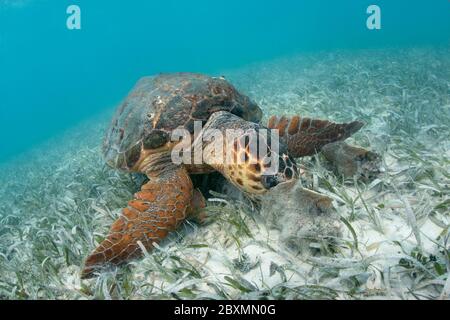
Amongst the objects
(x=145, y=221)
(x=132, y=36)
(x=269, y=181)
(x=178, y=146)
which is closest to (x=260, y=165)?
(x=269, y=181)

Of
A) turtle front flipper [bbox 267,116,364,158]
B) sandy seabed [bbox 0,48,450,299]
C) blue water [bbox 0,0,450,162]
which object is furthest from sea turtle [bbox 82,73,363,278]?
blue water [bbox 0,0,450,162]

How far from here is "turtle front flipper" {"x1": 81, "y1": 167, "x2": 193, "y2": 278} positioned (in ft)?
7.60

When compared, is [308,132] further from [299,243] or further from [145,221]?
[145,221]

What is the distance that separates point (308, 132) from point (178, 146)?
136cm

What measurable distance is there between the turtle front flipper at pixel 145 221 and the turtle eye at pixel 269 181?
0.75 metres

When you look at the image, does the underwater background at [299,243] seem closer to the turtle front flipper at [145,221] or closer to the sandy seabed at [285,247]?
the sandy seabed at [285,247]

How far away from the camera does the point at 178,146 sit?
10.2 ft

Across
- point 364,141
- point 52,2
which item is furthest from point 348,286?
point 52,2

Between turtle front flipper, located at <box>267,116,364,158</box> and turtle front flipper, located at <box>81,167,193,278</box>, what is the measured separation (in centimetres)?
112

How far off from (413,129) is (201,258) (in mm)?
3516

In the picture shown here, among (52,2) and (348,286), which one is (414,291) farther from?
(52,2)

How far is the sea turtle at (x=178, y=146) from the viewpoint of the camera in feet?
7.63

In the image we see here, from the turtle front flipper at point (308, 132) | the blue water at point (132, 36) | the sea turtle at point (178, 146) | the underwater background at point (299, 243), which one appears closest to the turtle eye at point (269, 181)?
the sea turtle at point (178, 146)

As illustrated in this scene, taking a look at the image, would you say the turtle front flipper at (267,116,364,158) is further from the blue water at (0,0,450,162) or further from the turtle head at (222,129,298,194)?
the blue water at (0,0,450,162)
